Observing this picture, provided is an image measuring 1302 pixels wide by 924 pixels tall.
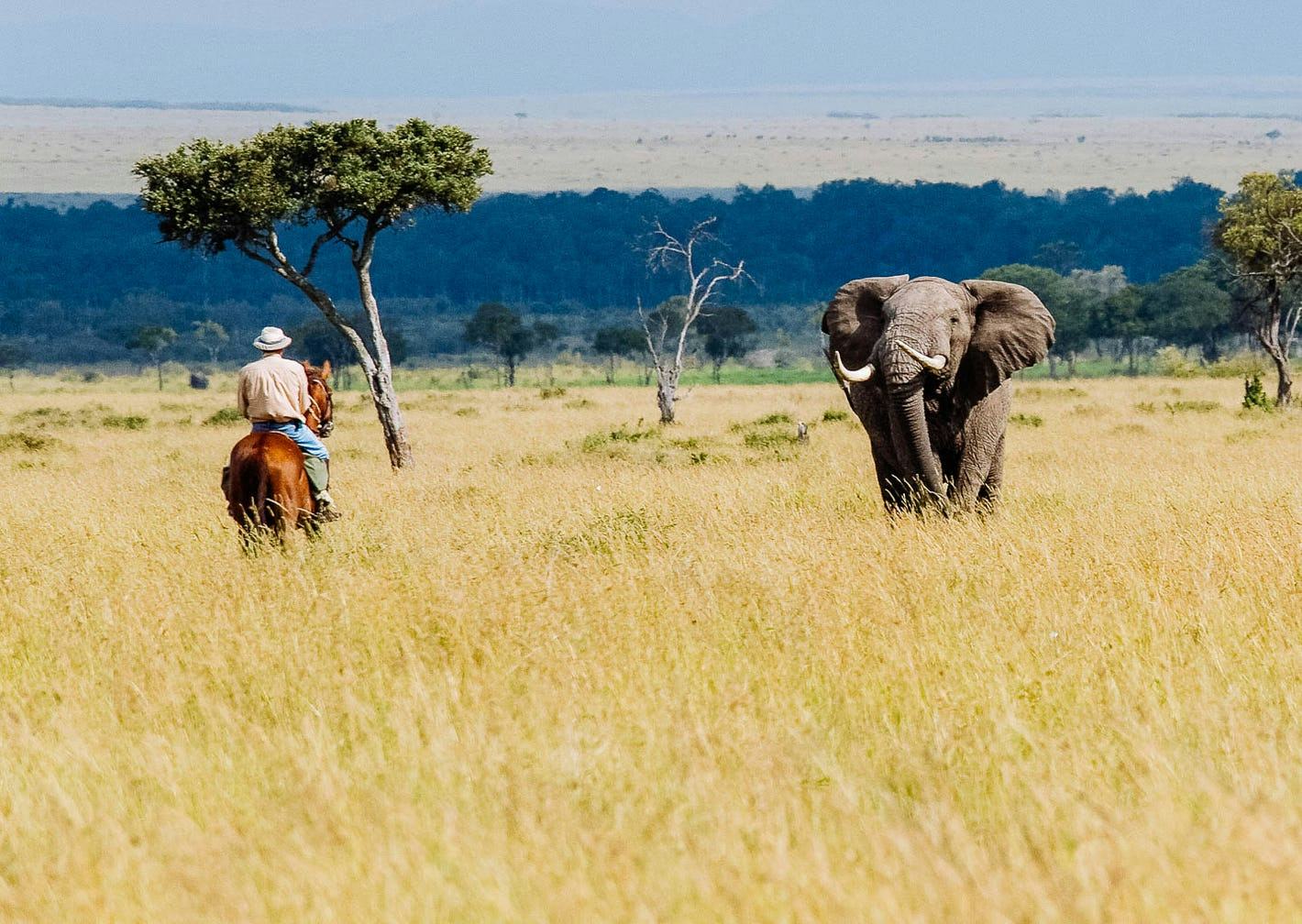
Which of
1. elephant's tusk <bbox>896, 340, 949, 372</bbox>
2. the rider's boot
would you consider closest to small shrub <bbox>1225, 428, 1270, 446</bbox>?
elephant's tusk <bbox>896, 340, 949, 372</bbox>

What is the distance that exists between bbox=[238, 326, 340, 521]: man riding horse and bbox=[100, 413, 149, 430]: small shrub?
24.9 metres

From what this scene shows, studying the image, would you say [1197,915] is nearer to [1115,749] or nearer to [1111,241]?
[1115,749]

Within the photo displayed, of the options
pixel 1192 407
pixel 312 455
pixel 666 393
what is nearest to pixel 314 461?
pixel 312 455

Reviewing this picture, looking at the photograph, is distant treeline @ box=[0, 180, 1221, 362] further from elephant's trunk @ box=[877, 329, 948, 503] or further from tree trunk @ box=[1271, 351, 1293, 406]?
elephant's trunk @ box=[877, 329, 948, 503]

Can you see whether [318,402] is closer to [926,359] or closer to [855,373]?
[855,373]

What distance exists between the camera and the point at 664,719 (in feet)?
16.9

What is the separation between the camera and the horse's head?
418 inches

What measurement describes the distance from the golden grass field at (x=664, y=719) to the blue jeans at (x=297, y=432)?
0.68 m

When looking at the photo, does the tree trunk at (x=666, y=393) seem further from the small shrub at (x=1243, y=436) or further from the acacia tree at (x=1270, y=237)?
the small shrub at (x=1243, y=436)

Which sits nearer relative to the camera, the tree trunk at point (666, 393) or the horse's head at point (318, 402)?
the horse's head at point (318, 402)

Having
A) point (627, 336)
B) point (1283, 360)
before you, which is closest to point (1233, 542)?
point (1283, 360)

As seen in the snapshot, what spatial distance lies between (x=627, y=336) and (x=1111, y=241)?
111 meters

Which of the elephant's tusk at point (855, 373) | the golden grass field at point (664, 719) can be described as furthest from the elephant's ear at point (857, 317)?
the golden grass field at point (664, 719)

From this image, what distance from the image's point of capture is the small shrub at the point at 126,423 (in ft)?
112
